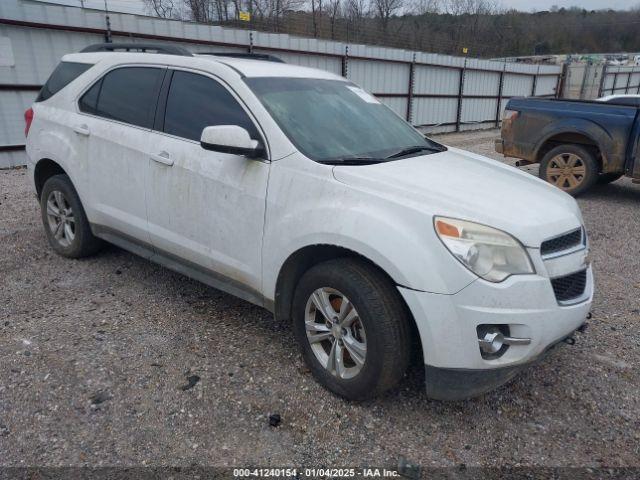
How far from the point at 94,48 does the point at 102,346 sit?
284 centimetres

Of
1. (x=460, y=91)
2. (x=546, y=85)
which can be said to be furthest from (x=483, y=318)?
(x=546, y=85)

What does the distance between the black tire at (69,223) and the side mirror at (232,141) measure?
1.97m

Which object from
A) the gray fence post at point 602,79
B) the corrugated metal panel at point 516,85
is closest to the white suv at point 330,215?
the corrugated metal panel at point 516,85

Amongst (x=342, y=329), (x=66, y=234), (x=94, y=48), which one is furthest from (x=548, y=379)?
(x=94, y=48)

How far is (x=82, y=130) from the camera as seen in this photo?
4043 mm

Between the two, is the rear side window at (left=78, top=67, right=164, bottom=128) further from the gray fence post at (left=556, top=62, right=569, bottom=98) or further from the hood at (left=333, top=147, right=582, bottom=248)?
the gray fence post at (left=556, top=62, right=569, bottom=98)

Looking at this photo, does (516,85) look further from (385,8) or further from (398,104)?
(385,8)

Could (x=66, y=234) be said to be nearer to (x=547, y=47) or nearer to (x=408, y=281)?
(x=408, y=281)

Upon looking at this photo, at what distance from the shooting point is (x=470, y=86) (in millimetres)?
19266

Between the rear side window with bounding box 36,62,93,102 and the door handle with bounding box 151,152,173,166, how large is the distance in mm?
1398

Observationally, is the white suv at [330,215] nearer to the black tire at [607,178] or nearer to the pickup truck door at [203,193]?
the pickup truck door at [203,193]

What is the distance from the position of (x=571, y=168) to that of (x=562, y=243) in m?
6.13

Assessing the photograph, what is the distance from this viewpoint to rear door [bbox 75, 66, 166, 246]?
11.9 ft

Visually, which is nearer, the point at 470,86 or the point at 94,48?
the point at 94,48
